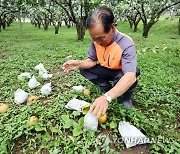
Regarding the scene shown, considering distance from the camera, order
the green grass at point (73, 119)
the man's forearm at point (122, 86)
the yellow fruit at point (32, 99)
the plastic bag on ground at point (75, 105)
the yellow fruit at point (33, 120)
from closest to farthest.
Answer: the man's forearm at point (122, 86) < the green grass at point (73, 119) < the yellow fruit at point (33, 120) < the plastic bag on ground at point (75, 105) < the yellow fruit at point (32, 99)

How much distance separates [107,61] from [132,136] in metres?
0.94

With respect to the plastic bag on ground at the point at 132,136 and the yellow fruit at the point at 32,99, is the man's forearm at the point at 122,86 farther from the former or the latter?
the yellow fruit at the point at 32,99

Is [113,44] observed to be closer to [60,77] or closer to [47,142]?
[47,142]

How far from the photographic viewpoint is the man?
217 cm

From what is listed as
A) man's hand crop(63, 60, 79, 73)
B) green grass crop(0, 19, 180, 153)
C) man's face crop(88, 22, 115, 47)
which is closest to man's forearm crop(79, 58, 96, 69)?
man's hand crop(63, 60, 79, 73)

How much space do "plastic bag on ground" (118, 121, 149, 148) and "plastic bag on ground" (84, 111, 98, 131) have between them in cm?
28

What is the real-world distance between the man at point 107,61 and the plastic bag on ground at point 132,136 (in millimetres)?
390

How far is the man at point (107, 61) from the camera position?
217cm

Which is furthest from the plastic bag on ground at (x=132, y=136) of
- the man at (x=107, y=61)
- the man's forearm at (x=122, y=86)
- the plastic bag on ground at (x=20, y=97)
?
the plastic bag on ground at (x=20, y=97)

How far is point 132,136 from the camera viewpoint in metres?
2.46

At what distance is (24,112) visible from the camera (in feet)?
9.69

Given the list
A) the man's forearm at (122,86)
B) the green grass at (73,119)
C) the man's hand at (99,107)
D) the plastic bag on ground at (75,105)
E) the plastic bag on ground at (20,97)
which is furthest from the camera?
the plastic bag on ground at (20,97)

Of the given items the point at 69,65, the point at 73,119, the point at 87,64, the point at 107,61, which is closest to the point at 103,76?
the point at 87,64

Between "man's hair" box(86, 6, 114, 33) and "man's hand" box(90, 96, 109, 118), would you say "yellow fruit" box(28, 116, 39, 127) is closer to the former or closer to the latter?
"man's hand" box(90, 96, 109, 118)
